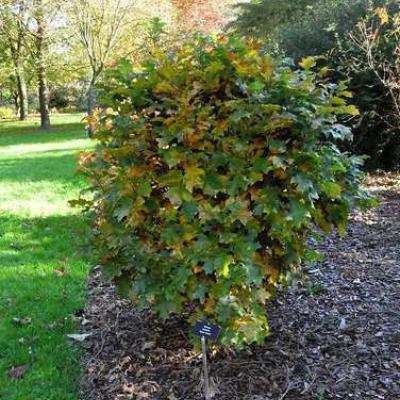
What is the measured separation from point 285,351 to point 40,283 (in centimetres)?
227

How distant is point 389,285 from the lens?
12.3 feet

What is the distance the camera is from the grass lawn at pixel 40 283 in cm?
293

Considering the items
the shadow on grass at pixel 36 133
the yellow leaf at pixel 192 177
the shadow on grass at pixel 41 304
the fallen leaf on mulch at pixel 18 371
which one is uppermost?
the yellow leaf at pixel 192 177

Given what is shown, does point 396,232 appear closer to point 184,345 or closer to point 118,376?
point 184,345

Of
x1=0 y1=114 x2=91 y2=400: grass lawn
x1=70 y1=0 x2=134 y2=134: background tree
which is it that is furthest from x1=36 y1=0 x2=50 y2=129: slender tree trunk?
x1=0 y1=114 x2=91 y2=400: grass lawn

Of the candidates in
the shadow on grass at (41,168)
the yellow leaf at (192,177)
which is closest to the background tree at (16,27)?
the shadow on grass at (41,168)

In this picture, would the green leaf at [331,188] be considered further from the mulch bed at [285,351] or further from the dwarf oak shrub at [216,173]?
the mulch bed at [285,351]

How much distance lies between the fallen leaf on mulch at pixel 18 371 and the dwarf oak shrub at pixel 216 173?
93 cm

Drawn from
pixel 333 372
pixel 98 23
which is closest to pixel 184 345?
pixel 333 372

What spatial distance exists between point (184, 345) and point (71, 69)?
2018cm

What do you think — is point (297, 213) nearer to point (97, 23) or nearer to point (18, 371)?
point (18, 371)

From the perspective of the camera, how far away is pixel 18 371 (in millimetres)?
2998

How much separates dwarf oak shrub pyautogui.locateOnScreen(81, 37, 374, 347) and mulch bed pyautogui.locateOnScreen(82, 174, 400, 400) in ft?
1.06

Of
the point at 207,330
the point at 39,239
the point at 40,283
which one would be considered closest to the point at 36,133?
the point at 39,239
